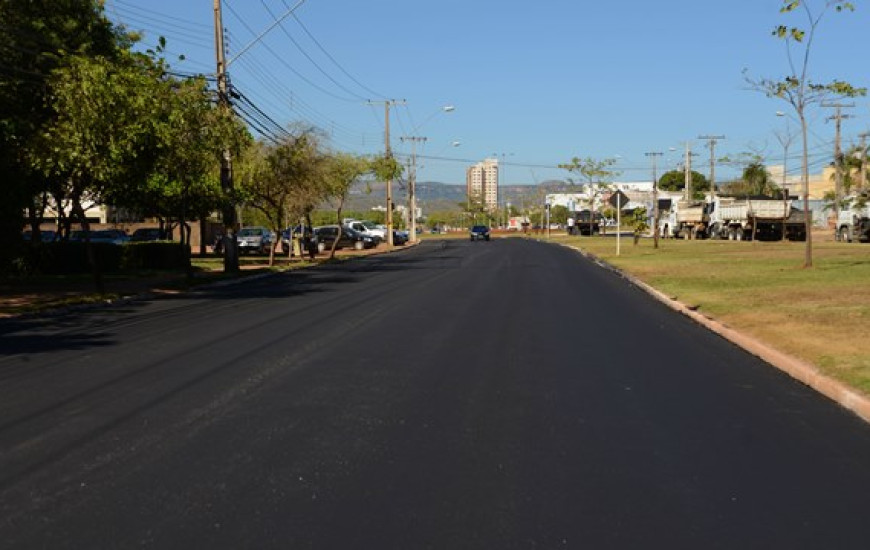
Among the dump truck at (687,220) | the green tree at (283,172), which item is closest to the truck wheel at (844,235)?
the dump truck at (687,220)

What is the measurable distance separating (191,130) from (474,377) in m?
16.4

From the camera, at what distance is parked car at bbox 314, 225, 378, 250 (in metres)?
56.9

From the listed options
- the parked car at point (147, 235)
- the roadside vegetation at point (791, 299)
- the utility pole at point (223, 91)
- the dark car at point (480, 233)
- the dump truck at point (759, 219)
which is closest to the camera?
the roadside vegetation at point (791, 299)

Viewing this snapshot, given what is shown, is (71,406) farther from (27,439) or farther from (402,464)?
(402,464)

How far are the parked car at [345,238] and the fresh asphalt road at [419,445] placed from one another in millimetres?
43805

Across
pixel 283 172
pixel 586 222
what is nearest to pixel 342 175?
pixel 283 172

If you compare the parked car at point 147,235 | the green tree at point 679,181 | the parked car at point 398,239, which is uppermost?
the green tree at point 679,181

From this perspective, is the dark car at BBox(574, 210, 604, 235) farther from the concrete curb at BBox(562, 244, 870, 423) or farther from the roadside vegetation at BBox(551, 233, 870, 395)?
the concrete curb at BBox(562, 244, 870, 423)

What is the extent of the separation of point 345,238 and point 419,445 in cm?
5400

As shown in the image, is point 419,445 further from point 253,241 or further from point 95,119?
point 253,241

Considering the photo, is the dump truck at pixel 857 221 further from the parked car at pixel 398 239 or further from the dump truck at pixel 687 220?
the parked car at pixel 398 239

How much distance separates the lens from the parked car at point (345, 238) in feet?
187

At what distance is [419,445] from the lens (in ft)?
21.4

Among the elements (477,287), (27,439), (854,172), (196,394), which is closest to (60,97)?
(477,287)
